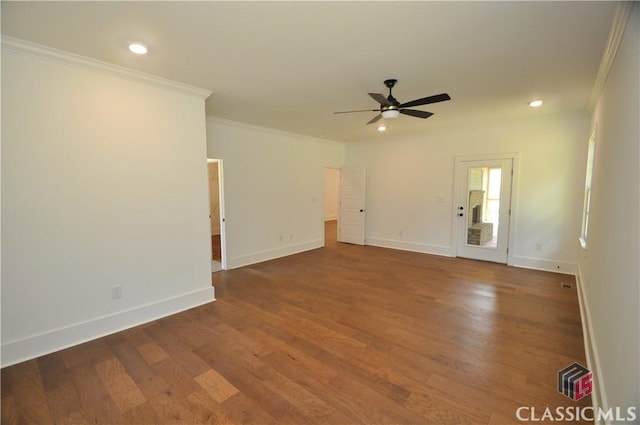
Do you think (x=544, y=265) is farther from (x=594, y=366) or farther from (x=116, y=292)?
(x=116, y=292)

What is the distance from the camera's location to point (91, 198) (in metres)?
2.80

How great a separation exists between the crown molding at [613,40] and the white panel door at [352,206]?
15.2 feet

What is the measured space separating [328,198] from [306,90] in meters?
8.51

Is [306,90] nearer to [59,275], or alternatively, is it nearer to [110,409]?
[59,275]

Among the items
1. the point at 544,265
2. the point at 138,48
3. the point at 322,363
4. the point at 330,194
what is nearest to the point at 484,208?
the point at 544,265

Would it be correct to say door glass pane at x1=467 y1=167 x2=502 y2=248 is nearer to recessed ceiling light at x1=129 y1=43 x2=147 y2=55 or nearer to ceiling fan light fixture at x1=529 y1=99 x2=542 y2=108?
ceiling fan light fixture at x1=529 y1=99 x2=542 y2=108

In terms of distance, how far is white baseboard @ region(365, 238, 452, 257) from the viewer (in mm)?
6224

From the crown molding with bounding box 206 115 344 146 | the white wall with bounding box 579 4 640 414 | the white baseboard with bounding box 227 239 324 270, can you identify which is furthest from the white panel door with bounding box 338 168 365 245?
the white wall with bounding box 579 4 640 414

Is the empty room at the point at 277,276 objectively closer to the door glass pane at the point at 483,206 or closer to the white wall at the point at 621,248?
the white wall at the point at 621,248

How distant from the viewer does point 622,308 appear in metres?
1.57

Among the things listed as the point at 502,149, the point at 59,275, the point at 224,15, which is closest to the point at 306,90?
the point at 224,15

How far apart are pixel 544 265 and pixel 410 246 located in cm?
246

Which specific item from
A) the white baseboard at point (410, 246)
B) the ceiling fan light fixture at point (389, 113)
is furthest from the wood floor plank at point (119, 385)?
the white baseboard at point (410, 246)

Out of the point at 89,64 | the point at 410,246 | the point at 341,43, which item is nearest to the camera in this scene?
the point at 341,43
